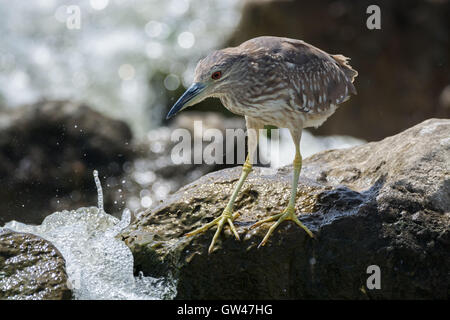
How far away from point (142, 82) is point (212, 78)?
910cm

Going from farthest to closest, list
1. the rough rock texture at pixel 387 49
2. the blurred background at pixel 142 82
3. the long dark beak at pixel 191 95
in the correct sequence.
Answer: the rough rock texture at pixel 387 49 → the blurred background at pixel 142 82 → the long dark beak at pixel 191 95

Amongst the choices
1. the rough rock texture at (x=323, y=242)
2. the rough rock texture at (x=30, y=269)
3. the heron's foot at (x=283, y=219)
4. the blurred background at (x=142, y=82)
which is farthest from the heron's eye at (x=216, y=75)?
the blurred background at (x=142, y=82)

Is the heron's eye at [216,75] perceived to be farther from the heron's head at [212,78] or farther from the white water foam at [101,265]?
the white water foam at [101,265]

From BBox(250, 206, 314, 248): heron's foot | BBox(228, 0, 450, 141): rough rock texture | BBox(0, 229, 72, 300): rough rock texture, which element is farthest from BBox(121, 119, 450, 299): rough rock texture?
BBox(228, 0, 450, 141): rough rock texture

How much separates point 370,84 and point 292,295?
833 cm

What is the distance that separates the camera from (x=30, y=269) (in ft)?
15.3

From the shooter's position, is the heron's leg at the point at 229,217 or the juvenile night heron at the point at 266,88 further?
the juvenile night heron at the point at 266,88

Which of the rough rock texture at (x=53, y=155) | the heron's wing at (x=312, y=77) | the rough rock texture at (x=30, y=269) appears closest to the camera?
the rough rock texture at (x=30, y=269)

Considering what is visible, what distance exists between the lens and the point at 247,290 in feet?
15.1

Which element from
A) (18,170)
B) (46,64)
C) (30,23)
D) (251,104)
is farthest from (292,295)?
(30,23)

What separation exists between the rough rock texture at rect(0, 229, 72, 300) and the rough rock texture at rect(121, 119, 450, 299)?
613 millimetres

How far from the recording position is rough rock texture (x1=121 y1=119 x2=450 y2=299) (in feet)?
15.0

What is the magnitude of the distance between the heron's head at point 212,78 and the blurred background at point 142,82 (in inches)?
178

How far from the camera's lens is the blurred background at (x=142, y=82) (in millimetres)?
9438
